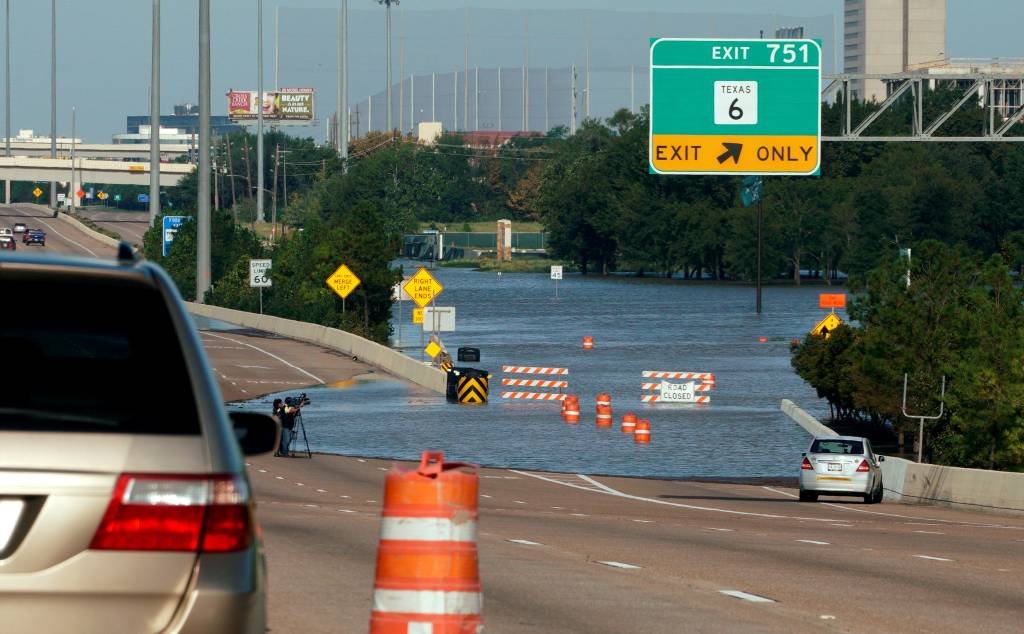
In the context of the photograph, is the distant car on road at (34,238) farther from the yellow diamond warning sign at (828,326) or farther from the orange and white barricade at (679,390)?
the yellow diamond warning sign at (828,326)

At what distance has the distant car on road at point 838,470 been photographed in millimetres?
32250

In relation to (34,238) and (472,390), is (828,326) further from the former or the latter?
(34,238)

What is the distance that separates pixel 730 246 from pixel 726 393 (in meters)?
111

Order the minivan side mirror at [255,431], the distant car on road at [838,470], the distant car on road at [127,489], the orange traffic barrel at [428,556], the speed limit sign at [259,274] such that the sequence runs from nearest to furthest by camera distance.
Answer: the distant car on road at [127,489], the minivan side mirror at [255,431], the orange traffic barrel at [428,556], the distant car on road at [838,470], the speed limit sign at [259,274]

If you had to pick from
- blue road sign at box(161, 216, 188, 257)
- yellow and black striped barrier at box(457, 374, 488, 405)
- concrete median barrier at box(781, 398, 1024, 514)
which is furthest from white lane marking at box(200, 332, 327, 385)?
blue road sign at box(161, 216, 188, 257)

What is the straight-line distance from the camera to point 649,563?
662 inches

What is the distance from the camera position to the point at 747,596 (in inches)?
562

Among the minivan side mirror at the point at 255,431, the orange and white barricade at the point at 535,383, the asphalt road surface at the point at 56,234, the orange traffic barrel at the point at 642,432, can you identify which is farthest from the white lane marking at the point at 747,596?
the asphalt road surface at the point at 56,234

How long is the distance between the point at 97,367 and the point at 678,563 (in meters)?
11.3

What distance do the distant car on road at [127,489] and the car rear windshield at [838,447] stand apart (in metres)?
27.5

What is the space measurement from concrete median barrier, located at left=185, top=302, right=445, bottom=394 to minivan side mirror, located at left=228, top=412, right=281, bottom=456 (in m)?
51.0

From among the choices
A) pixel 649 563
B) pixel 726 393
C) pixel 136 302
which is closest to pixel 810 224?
pixel 726 393

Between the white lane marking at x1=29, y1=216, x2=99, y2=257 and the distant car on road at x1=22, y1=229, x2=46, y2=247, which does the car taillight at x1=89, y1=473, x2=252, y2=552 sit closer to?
the white lane marking at x1=29, y1=216, x2=99, y2=257

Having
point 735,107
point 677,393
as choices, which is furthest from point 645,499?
point 677,393
